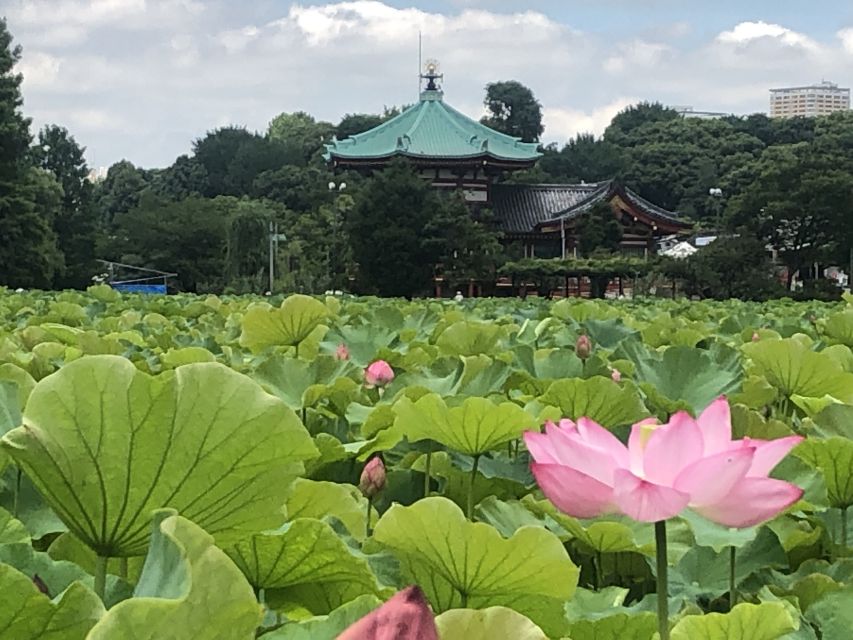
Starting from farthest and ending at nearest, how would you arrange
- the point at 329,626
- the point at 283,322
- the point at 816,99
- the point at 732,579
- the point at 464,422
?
the point at 816,99 → the point at 283,322 → the point at 464,422 → the point at 732,579 → the point at 329,626

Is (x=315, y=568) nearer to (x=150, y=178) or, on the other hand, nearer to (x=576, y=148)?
(x=576, y=148)

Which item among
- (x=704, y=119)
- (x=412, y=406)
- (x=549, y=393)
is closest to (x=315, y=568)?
(x=412, y=406)

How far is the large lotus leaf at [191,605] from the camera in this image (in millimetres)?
234

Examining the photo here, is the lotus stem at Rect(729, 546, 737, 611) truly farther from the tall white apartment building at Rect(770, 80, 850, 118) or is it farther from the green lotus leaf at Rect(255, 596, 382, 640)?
Result: the tall white apartment building at Rect(770, 80, 850, 118)

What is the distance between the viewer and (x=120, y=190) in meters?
40.2

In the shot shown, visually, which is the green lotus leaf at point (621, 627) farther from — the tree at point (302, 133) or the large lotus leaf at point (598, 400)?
the tree at point (302, 133)

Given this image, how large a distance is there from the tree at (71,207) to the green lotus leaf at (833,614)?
68.8 ft

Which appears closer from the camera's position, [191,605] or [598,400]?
[191,605]

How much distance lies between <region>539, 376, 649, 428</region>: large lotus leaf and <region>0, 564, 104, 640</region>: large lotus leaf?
0.56 metres

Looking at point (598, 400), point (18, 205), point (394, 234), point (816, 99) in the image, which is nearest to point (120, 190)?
point (18, 205)

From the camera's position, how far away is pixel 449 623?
0.28 m

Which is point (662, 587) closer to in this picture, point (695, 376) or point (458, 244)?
point (695, 376)

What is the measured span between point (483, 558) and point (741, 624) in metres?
0.10

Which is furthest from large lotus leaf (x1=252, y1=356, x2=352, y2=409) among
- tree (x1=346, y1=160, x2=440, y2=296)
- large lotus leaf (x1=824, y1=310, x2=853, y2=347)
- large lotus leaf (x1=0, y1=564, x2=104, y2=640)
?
tree (x1=346, y1=160, x2=440, y2=296)
